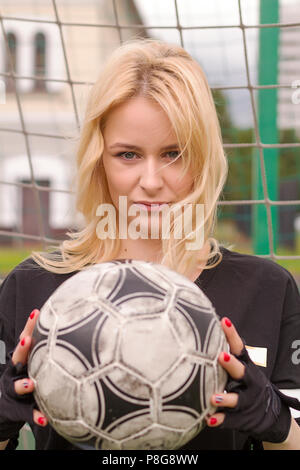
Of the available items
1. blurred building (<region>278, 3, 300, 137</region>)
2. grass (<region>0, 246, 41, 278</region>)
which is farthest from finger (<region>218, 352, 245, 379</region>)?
grass (<region>0, 246, 41, 278</region>)

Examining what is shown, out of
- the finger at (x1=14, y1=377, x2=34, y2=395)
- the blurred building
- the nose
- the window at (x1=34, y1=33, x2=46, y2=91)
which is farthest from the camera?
the window at (x1=34, y1=33, x2=46, y2=91)

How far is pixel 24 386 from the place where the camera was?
120 centimetres

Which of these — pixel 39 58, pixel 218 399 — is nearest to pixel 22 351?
pixel 218 399

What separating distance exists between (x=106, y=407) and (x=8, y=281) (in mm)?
631

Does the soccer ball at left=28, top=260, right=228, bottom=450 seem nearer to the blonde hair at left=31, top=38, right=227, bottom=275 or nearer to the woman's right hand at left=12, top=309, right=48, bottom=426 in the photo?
the woman's right hand at left=12, top=309, right=48, bottom=426

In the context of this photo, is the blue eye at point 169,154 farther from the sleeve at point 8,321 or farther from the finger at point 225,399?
the finger at point 225,399

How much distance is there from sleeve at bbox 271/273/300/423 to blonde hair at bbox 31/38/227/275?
0.21 m

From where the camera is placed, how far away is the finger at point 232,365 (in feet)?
3.83

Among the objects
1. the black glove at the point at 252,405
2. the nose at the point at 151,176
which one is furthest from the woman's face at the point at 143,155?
the black glove at the point at 252,405

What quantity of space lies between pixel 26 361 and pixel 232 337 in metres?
0.40

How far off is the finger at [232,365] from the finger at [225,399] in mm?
37

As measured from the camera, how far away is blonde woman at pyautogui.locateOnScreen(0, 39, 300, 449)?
1.50 metres

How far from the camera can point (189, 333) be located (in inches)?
44.6

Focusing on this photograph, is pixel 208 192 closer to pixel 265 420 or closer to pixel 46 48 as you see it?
pixel 265 420
